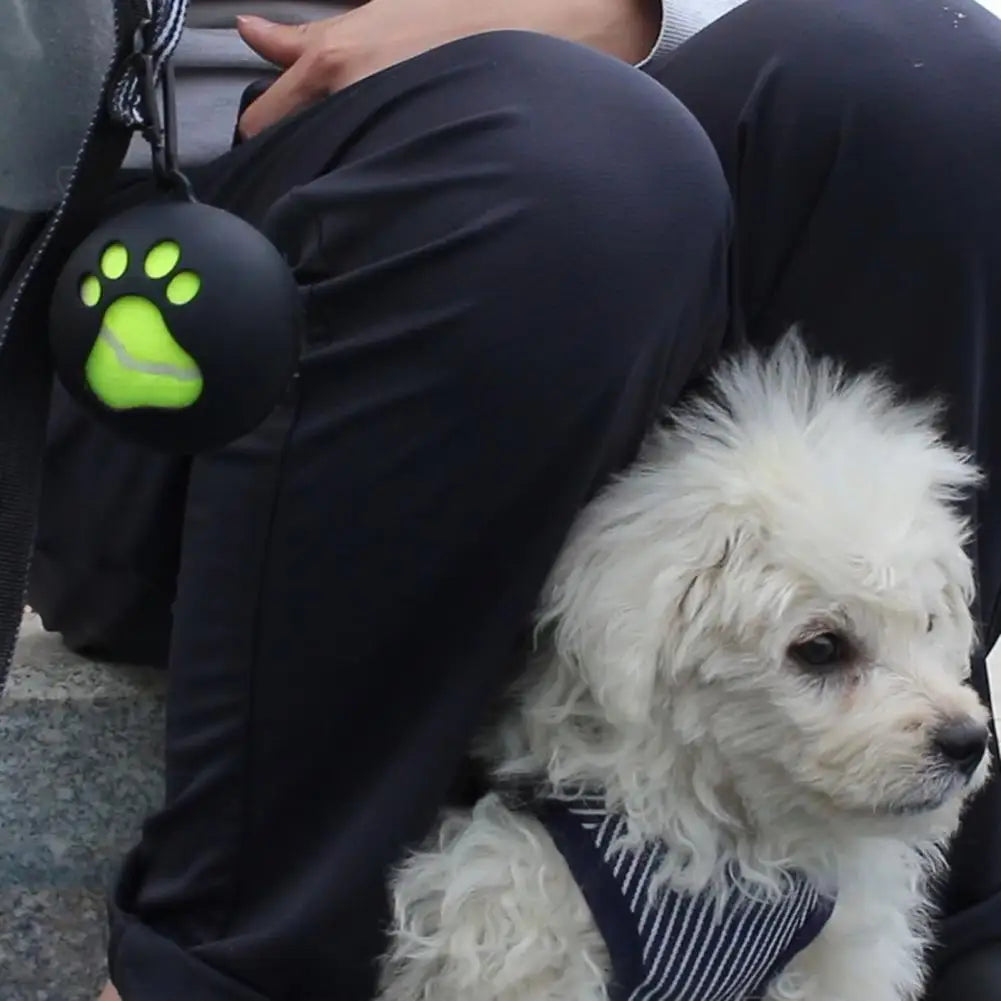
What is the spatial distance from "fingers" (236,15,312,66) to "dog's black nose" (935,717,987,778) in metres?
0.53

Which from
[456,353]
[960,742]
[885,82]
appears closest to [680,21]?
[885,82]

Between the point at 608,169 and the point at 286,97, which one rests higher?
the point at 608,169

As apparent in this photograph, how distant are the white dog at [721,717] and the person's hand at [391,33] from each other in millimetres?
237

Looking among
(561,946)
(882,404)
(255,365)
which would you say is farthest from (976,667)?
(255,365)

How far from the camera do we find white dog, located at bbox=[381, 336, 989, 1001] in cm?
80

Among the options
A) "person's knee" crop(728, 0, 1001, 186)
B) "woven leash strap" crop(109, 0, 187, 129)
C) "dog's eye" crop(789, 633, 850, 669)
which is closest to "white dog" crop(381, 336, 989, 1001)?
"dog's eye" crop(789, 633, 850, 669)

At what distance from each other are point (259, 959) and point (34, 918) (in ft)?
0.97

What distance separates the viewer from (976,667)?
0.99 metres

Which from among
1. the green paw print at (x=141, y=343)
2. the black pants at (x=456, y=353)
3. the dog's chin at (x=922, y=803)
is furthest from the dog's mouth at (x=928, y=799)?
the green paw print at (x=141, y=343)

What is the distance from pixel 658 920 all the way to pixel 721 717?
0.12 meters

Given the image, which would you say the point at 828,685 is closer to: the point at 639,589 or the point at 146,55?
the point at 639,589

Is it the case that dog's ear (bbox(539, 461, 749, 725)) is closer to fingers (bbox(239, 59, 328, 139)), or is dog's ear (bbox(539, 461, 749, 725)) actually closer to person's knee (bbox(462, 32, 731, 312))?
person's knee (bbox(462, 32, 731, 312))

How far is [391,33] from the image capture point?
35.5 inches

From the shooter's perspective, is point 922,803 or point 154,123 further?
point 922,803
